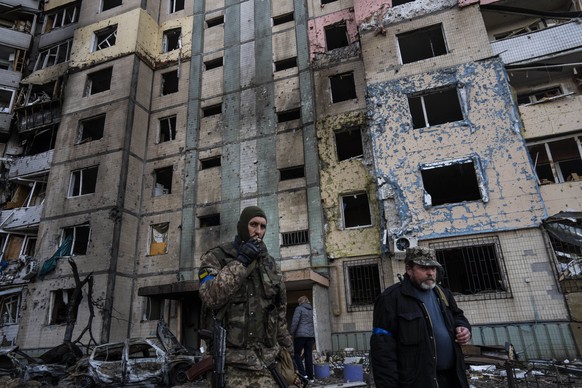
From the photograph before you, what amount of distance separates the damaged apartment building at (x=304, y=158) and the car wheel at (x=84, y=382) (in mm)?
4113

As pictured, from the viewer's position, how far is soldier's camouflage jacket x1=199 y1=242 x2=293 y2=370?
9.05ft

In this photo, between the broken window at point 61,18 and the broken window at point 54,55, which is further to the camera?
the broken window at point 61,18

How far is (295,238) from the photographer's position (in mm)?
14453

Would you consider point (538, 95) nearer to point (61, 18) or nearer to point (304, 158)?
point (304, 158)

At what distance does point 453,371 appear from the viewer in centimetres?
312

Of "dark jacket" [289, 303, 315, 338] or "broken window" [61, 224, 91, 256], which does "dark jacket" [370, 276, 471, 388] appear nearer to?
"dark jacket" [289, 303, 315, 338]

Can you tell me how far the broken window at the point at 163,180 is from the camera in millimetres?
17844

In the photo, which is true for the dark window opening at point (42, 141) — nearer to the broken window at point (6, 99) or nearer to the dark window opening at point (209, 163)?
the broken window at point (6, 99)

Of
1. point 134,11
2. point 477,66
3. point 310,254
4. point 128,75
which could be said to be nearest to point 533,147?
point 477,66

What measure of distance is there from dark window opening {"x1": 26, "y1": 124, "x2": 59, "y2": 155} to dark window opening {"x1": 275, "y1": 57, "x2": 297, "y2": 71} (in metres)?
12.1

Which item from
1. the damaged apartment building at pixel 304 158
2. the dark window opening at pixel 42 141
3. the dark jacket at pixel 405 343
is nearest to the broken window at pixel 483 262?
the damaged apartment building at pixel 304 158

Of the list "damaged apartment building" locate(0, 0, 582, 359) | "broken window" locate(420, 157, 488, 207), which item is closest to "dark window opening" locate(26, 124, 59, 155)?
"damaged apartment building" locate(0, 0, 582, 359)

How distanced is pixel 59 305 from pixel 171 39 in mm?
14739

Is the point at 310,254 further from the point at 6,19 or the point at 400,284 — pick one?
the point at 6,19
